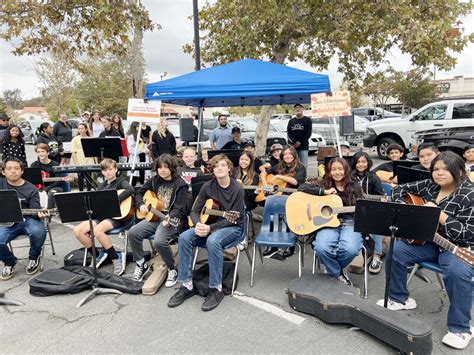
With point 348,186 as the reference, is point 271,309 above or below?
below

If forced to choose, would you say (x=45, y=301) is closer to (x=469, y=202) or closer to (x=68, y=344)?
(x=68, y=344)

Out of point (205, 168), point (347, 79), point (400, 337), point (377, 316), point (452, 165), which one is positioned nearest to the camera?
point (400, 337)

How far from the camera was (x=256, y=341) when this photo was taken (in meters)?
2.95

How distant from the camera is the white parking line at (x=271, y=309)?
128 inches

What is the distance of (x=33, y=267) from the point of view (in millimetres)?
4449

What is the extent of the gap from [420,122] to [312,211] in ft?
30.6

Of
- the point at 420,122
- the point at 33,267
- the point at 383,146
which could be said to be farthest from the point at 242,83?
the point at 383,146

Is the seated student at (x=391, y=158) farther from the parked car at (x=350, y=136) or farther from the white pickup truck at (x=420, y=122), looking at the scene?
the parked car at (x=350, y=136)

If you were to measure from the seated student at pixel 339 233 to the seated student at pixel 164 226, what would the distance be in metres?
1.47

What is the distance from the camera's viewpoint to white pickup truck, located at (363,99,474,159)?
10.2 meters

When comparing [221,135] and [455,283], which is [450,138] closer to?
[221,135]

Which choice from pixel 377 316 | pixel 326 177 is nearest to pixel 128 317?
pixel 377 316

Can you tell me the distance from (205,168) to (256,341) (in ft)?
11.4

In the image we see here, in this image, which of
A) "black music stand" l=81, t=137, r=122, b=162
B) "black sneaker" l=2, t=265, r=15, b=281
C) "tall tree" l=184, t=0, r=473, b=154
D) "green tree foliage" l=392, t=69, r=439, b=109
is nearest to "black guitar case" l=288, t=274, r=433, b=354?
"black sneaker" l=2, t=265, r=15, b=281
